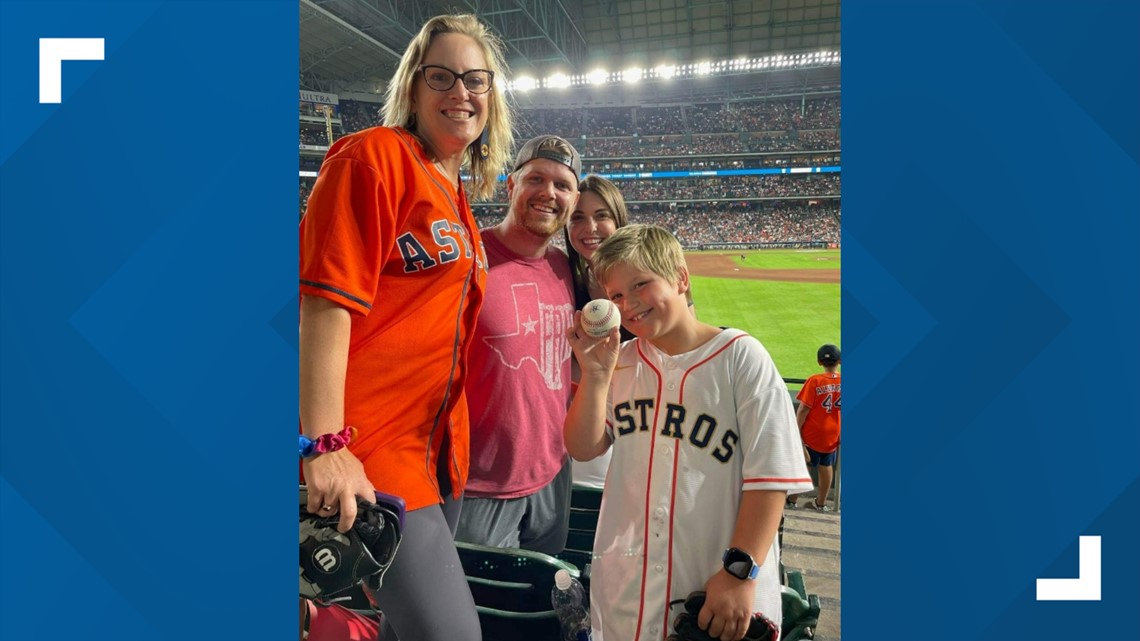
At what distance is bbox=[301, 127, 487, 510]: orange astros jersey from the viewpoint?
0.90m

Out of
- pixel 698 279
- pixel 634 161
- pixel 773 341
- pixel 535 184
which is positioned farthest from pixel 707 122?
pixel 535 184

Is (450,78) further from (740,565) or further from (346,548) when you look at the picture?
(740,565)

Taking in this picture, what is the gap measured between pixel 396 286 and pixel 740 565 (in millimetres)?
753

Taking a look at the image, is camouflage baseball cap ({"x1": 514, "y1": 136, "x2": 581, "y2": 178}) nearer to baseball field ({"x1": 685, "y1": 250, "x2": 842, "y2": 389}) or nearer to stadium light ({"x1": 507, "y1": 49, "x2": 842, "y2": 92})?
baseball field ({"x1": 685, "y1": 250, "x2": 842, "y2": 389})

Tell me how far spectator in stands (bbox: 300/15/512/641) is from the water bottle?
0.17 metres

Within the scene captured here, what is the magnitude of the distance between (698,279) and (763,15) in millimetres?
7914

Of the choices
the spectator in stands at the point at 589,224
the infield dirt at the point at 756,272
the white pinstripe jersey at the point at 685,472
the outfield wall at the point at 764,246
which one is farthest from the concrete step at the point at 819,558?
the outfield wall at the point at 764,246

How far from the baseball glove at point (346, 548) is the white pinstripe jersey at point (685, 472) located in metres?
0.44

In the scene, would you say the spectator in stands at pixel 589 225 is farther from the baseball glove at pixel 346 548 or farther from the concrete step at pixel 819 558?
the concrete step at pixel 819 558

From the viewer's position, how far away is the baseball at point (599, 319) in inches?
40.1

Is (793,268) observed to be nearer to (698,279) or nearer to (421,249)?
(698,279)

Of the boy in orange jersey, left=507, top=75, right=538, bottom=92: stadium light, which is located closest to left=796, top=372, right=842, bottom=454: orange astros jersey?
the boy in orange jersey

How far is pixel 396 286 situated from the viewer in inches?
39.1
